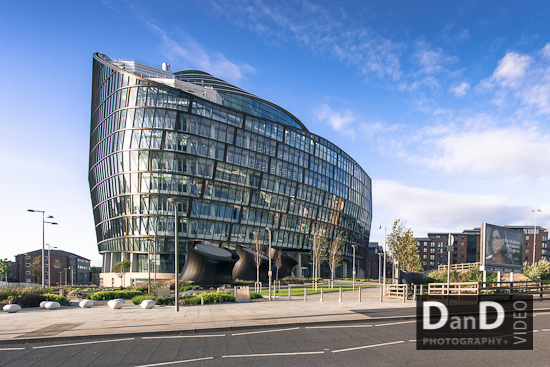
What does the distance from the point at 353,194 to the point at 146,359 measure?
3850 inches

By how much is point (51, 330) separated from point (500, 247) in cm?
4181

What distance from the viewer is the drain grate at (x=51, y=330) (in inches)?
525

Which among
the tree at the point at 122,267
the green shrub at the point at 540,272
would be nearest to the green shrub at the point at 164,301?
the green shrub at the point at 540,272

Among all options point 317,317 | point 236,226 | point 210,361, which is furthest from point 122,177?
point 210,361

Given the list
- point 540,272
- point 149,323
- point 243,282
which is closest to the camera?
point 149,323

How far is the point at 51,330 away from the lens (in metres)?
14.3

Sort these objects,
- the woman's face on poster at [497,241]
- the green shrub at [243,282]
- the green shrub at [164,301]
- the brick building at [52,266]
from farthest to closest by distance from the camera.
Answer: the brick building at [52,266] → the green shrub at [243,282] → the woman's face on poster at [497,241] → the green shrub at [164,301]

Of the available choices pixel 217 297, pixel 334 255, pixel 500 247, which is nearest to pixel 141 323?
pixel 217 297

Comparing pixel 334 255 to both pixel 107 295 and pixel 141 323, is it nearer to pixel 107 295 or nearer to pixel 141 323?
pixel 107 295

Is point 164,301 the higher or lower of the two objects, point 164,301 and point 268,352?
the lower

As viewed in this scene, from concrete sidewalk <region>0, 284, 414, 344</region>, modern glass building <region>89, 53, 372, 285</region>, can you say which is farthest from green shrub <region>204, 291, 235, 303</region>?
modern glass building <region>89, 53, 372, 285</region>

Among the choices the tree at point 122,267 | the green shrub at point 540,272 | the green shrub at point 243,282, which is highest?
the green shrub at point 540,272

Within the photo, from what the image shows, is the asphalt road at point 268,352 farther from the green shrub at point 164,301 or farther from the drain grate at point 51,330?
the green shrub at point 164,301

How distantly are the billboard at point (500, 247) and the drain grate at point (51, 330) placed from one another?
3566 cm
